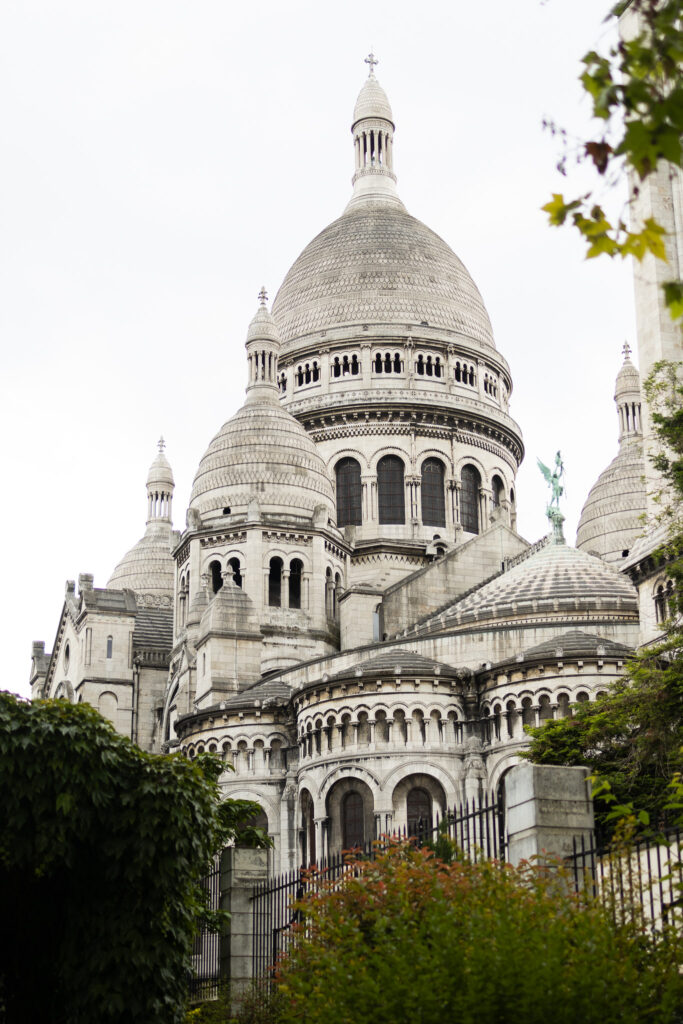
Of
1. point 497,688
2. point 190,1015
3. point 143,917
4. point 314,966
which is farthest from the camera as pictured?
point 497,688

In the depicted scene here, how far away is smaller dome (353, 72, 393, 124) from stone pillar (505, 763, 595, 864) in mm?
83004

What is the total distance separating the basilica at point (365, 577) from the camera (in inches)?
1975

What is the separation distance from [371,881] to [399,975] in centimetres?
345

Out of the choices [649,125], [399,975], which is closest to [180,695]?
[399,975]

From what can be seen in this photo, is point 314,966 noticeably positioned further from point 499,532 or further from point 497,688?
point 499,532

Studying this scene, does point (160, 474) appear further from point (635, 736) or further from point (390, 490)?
point (635, 736)

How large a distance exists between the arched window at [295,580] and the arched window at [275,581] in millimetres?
613

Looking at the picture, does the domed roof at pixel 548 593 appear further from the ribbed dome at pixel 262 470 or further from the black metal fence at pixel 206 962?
the black metal fence at pixel 206 962

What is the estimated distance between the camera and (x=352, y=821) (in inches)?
1984

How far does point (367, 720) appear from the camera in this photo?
1984 inches

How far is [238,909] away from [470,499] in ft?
185

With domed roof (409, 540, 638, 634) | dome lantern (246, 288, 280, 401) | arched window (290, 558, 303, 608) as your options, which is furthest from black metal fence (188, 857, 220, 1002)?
dome lantern (246, 288, 280, 401)

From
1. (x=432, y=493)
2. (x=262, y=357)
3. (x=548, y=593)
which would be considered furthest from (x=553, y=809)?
(x=432, y=493)

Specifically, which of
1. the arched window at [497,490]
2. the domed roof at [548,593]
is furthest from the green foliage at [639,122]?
the arched window at [497,490]
